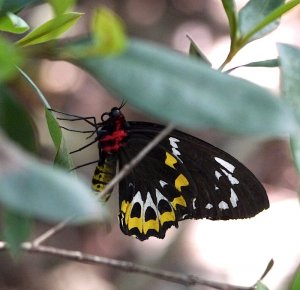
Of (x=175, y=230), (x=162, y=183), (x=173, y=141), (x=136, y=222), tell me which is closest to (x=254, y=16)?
(x=173, y=141)

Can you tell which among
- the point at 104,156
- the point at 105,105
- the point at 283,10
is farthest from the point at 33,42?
the point at 105,105

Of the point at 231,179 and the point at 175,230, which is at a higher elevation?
the point at 175,230

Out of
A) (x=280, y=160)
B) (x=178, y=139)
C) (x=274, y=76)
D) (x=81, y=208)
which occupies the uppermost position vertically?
(x=274, y=76)

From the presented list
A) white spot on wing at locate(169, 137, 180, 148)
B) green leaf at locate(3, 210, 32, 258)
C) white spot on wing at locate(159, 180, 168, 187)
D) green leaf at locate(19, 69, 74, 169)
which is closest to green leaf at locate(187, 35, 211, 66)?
green leaf at locate(19, 69, 74, 169)

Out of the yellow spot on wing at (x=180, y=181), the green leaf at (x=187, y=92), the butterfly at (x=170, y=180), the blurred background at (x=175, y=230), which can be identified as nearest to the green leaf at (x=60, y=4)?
Answer: the green leaf at (x=187, y=92)

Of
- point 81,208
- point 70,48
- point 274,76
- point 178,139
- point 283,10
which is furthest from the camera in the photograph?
point 274,76

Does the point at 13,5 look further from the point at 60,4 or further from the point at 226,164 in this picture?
the point at 226,164

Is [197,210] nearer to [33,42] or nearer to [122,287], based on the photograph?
[33,42]
